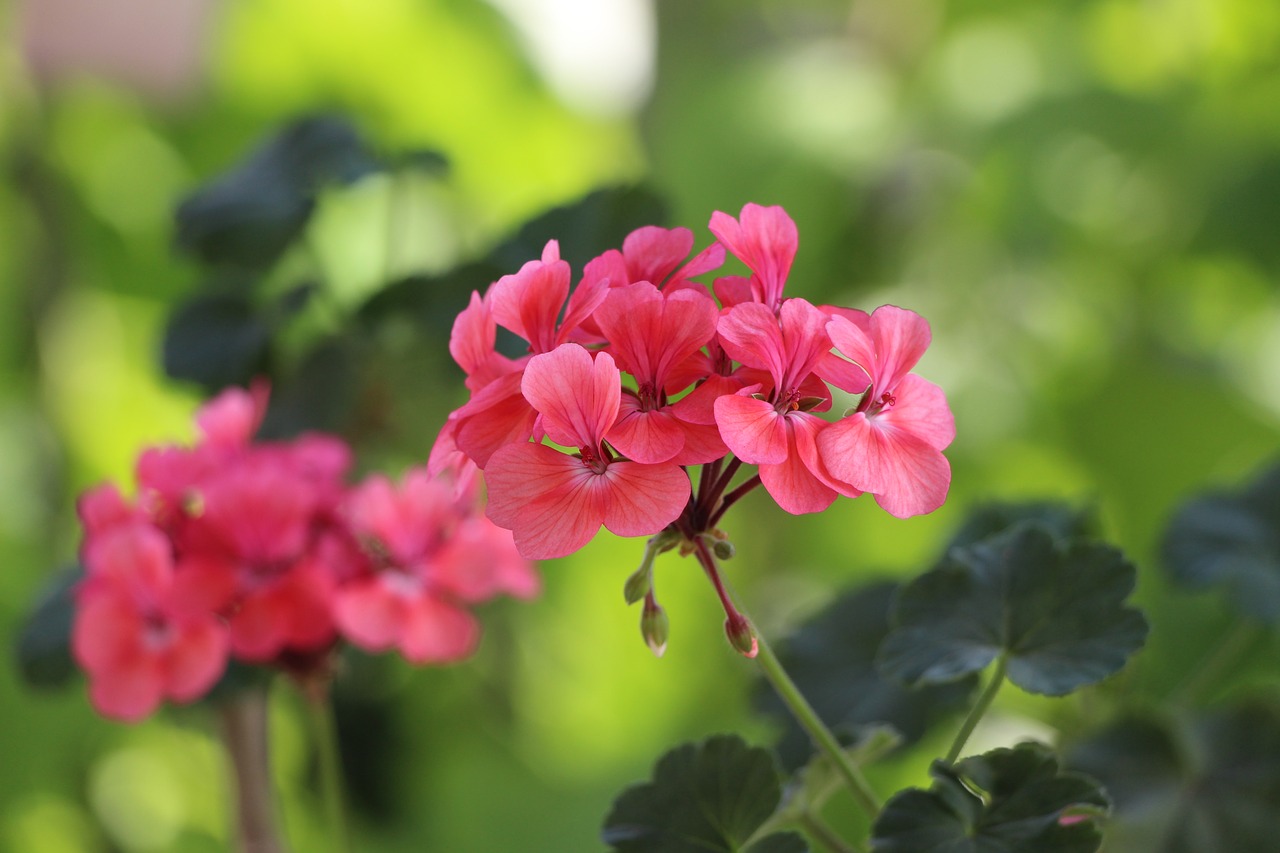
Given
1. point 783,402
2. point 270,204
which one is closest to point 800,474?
point 783,402

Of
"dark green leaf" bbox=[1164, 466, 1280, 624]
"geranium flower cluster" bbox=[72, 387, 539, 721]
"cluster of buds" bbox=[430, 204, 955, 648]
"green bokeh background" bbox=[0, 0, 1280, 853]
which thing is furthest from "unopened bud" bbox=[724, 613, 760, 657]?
"green bokeh background" bbox=[0, 0, 1280, 853]

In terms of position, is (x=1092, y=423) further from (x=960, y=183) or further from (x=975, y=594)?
(x=975, y=594)

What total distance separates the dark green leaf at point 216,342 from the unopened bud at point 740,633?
368 mm

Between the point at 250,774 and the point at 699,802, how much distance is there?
28cm

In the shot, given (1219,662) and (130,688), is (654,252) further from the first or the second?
(1219,662)

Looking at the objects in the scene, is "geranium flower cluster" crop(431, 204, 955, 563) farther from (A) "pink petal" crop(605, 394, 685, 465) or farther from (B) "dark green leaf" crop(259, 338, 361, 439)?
(B) "dark green leaf" crop(259, 338, 361, 439)

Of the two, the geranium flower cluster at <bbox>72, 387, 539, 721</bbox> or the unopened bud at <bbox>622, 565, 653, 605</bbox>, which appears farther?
the geranium flower cluster at <bbox>72, 387, 539, 721</bbox>

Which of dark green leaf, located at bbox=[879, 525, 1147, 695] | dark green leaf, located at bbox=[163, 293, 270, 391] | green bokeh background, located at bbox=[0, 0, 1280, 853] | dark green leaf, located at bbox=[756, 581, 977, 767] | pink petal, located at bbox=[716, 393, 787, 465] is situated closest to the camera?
pink petal, located at bbox=[716, 393, 787, 465]

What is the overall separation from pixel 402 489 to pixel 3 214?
90 centimetres

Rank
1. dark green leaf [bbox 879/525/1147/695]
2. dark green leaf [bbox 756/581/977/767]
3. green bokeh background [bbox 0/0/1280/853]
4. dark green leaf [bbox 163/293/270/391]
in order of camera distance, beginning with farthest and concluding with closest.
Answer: green bokeh background [bbox 0/0/1280/853]
dark green leaf [bbox 163/293/270/391]
dark green leaf [bbox 756/581/977/767]
dark green leaf [bbox 879/525/1147/695]

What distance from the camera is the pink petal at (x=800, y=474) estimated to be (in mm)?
268

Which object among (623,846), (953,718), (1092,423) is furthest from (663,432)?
(1092,423)

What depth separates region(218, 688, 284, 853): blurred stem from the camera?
1.73 ft

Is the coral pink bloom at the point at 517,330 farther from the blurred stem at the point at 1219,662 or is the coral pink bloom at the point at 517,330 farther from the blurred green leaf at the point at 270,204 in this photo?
the blurred stem at the point at 1219,662
